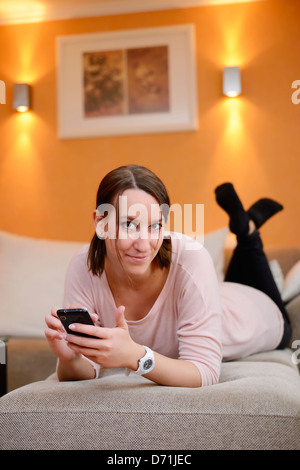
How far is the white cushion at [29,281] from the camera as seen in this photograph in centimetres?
246

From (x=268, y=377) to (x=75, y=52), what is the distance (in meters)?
2.86

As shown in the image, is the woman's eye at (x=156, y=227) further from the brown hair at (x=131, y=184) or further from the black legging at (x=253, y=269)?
the black legging at (x=253, y=269)

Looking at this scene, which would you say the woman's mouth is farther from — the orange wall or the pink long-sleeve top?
the orange wall

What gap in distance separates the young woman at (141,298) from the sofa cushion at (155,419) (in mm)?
89

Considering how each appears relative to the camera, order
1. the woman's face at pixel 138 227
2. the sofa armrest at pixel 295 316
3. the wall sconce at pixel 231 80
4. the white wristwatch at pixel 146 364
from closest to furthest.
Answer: the white wristwatch at pixel 146 364
the woman's face at pixel 138 227
the sofa armrest at pixel 295 316
the wall sconce at pixel 231 80

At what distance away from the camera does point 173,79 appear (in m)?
3.46

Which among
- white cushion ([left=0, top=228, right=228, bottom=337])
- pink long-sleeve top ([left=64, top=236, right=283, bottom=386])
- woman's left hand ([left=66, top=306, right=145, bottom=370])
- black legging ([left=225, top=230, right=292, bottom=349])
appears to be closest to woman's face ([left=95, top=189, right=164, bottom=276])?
pink long-sleeve top ([left=64, top=236, right=283, bottom=386])

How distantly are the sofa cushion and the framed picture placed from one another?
2.55 meters

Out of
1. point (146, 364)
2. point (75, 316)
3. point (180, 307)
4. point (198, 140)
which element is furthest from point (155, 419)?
point (198, 140)

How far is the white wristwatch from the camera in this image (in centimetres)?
114

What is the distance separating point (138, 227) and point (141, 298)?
0.27 m

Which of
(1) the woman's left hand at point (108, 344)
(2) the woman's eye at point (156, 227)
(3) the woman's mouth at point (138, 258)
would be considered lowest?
(1) the woman's left hand at point (108, 344)

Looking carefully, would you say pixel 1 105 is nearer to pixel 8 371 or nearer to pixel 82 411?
pixel 8 371

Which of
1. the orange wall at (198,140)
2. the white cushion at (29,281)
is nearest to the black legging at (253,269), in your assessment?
the white cushion at (29,281)
